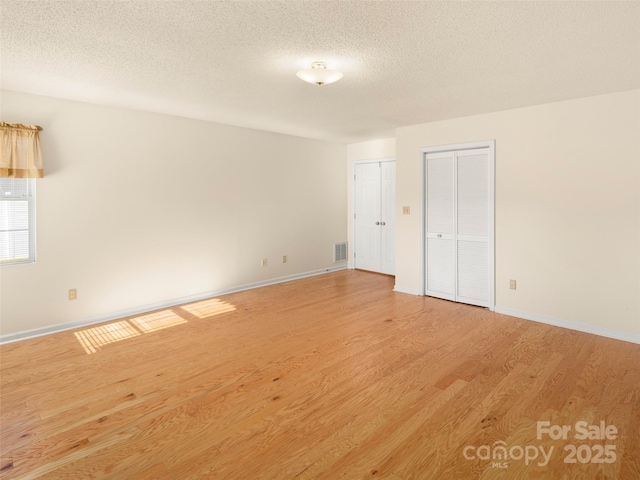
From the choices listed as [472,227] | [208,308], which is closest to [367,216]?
[472,227]

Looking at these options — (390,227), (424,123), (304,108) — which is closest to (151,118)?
Result: (304,108)

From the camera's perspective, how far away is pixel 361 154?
23.1 feet

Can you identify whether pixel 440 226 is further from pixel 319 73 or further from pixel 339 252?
pixel 319 73

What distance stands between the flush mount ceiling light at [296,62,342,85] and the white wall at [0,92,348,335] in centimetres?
258

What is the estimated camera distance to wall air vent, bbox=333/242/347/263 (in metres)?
7.23

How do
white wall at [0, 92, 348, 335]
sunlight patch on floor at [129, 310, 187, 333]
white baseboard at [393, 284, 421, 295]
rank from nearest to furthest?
white wall at [0, 92, 348, 335] → sunlight patch on floor at [129, 310, 187, 333] → white baseboard at [393, 284, 421, 295]

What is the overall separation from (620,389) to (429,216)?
9.83 ft

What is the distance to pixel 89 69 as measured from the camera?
3076 mm

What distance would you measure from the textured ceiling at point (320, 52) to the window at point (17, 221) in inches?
37.8

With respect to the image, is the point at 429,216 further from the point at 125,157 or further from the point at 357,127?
the point at 125,157

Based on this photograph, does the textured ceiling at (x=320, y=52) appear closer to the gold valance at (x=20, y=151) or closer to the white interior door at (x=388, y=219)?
the gold valance at (x=20, y=151)

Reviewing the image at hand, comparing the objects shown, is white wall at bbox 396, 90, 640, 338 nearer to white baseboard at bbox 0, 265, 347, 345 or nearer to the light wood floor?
the light wood floor

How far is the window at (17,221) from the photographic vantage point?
3652 millimetres

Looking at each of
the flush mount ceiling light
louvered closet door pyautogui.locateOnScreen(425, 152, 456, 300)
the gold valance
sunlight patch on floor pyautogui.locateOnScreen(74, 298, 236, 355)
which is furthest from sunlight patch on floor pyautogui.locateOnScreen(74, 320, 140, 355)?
louvered closet door pyautogui.locateOnScreen(425, 152, 456, 300)
